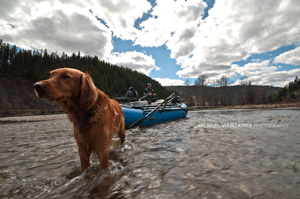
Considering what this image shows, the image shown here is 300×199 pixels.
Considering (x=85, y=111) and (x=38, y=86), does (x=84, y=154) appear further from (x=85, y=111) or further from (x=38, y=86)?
(x=38, y=86)

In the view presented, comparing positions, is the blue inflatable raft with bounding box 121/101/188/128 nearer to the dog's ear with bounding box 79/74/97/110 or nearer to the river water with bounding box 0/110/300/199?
the river water with bounding box 0/110/300/199

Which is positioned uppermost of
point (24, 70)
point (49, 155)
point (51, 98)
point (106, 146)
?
point (24, 70)

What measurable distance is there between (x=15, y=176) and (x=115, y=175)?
2194mm

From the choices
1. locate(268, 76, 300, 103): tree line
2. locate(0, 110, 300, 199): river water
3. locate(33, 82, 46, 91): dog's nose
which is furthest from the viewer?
locate(268, 76, 300, 103): tree line

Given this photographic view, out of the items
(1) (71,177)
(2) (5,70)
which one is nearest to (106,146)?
(1) (71,177)

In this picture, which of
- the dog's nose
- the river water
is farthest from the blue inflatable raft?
the dog's nose

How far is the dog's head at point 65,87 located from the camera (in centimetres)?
193

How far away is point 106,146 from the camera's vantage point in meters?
2.71

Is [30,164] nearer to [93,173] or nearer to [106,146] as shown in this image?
[93,173]

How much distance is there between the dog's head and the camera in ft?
6.34

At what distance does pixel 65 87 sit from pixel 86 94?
369 mm

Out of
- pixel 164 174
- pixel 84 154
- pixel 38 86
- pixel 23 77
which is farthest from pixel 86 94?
pixel 23 77

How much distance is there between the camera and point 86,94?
8.19ft

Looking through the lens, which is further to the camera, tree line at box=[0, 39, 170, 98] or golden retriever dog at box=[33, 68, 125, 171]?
tree line at box=[0, 39, 170, 98]
